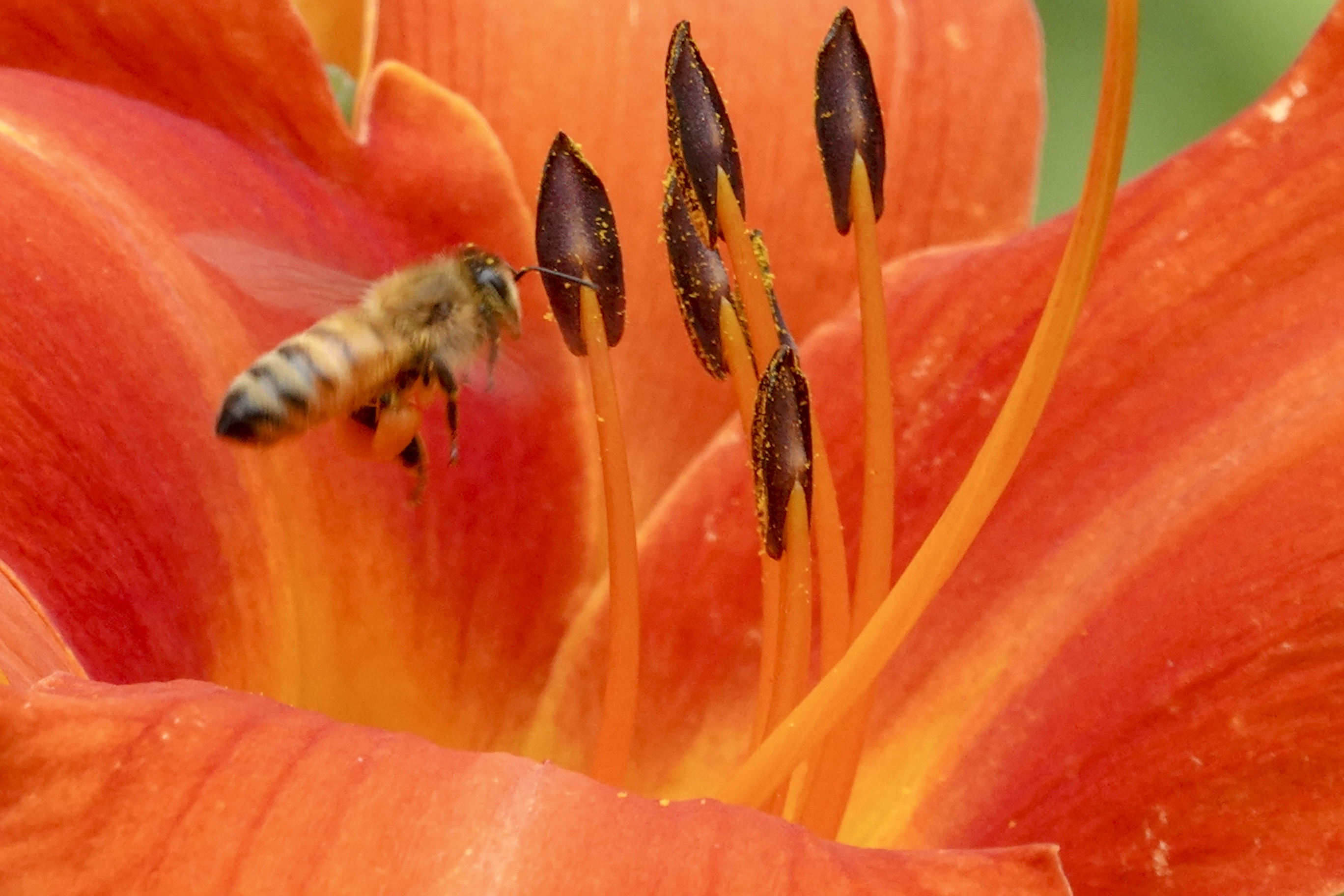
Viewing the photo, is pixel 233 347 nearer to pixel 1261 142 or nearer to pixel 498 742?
Result: pixel 498 742

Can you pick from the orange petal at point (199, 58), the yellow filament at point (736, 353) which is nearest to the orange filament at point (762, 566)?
the yellow filament at point (736, 353)

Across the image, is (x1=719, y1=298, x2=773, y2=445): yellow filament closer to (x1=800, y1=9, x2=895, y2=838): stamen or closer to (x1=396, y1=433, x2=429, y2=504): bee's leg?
(x1=800, y1=9, x2=895, y2=838): stamen

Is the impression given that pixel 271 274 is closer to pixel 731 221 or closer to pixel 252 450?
pixel 252 450

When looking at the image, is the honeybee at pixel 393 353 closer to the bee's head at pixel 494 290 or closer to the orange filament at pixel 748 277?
the bee's head at pixel 494 290

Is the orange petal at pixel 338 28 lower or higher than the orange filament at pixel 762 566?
higher

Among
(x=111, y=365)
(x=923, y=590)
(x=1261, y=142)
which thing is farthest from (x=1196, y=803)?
(x=111, y=365)

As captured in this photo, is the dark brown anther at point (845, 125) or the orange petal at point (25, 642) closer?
the orange petal at point (25, 642)
